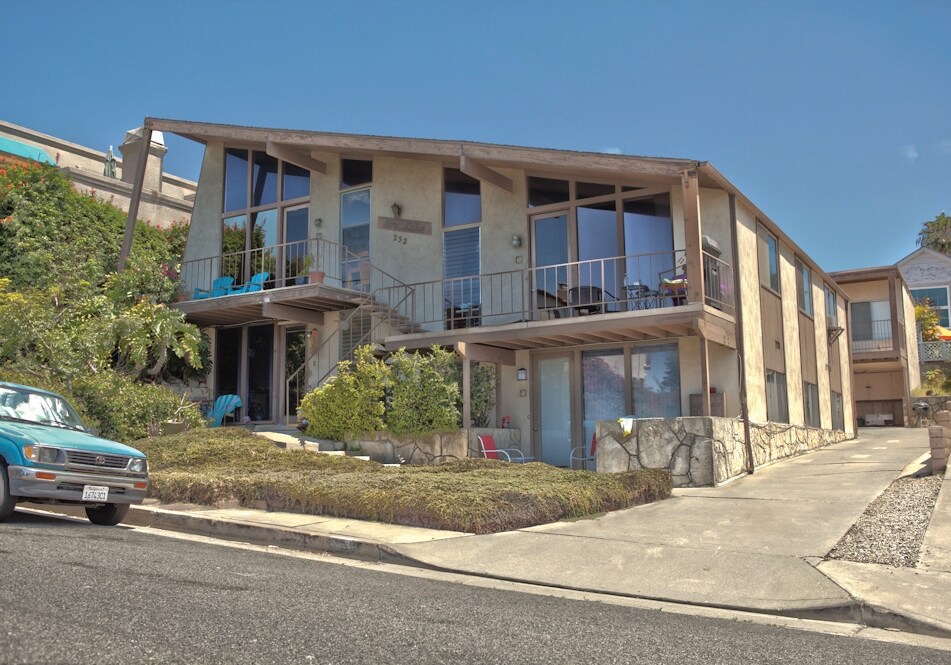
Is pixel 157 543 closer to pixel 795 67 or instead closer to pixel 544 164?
pixel 544 164

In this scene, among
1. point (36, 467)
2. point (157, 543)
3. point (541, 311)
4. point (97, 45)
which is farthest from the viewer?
point (97, 45)

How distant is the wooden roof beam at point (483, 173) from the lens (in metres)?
15.1

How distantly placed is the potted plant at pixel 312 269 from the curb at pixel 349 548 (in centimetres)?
721

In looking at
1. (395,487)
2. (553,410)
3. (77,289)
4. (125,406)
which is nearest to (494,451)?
→ (553,410)

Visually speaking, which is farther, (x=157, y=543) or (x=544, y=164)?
(x=544, y=164)

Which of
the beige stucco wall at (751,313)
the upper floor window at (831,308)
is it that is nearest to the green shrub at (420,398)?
Answer: the beige stucco wall at (751,313)

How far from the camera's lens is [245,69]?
17.7 meters

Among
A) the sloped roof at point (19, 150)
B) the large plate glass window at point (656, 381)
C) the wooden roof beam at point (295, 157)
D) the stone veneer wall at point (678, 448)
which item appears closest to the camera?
the stone veneer wall at point (678, 448)

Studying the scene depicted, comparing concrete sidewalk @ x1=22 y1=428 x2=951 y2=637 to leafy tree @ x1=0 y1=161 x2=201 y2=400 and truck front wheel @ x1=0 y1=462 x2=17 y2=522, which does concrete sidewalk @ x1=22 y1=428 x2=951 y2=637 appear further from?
leafy tree @ x1=0 y1=161 x2=201 y2=400

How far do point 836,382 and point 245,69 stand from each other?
17.4 m

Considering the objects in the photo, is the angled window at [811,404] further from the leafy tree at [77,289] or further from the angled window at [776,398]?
the leafy tree at [77,289]

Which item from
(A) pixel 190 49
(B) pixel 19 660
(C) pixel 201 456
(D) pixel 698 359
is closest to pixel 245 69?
(A) pixel 190 49

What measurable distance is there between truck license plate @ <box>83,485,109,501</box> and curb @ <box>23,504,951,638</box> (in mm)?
870

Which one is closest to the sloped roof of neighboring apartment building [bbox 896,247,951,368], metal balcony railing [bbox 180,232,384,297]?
metal balcony railing [bbox 180,232,384,297]
